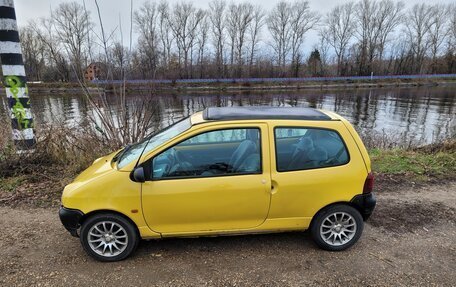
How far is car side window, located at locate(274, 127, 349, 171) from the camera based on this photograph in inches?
139

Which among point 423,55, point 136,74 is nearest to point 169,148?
point 136,74

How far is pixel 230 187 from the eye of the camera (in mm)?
3416

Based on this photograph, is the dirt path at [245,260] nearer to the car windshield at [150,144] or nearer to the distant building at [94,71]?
the car windshield at [150,144]

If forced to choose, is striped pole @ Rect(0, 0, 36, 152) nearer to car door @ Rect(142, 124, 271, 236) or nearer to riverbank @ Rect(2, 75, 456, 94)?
car door @ Rect(142, 124, 271, 236)

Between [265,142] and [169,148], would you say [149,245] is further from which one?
[265,142]

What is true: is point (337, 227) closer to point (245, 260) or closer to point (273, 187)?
point (273, 187)

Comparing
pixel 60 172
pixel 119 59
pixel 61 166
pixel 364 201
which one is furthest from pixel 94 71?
pixel 364 201

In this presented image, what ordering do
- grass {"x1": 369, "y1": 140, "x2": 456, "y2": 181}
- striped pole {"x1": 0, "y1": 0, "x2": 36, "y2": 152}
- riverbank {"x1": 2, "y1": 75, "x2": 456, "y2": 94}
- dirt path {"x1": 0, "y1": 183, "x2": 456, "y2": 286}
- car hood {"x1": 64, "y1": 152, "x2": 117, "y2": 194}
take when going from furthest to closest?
riverbank {"x1": 2, "y1": 75, "x2": 456, "y2": 94} < grass {"x1": 369, "y1": 140, "x2": 456, "y2": 181} < striped pole {"x1": 0, "y1": 0, "x2": 36, "y2": 152} < car hood {"x1": 64, "y1": 152, "x2": 117, "y2": 194} < dirt path {"x1": 0, "y1": 183, "x2": 456, "y2": 286}

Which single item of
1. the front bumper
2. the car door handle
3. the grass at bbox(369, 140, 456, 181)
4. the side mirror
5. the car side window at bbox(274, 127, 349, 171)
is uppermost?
the car side window at bbox(274, 127, 349, 171)

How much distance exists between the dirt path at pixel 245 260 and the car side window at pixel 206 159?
100cm

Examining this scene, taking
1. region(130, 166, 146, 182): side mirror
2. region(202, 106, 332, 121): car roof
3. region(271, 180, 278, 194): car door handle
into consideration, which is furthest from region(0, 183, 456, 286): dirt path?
region(202, 106, 332, 121): car roof

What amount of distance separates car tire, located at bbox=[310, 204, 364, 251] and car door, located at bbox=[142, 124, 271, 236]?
67 cm

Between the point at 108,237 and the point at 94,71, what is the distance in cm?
580

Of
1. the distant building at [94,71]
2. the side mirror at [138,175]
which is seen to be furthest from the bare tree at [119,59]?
the side mirror at [138,175]
